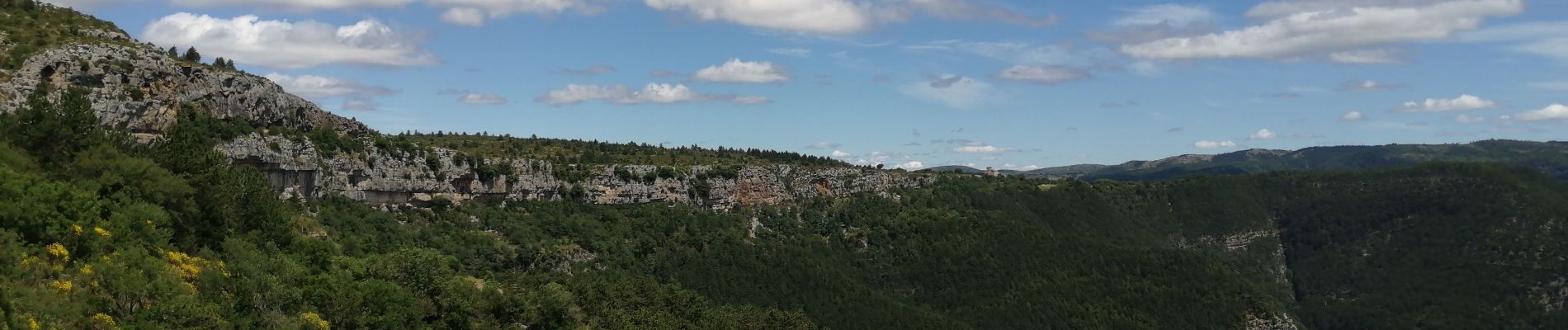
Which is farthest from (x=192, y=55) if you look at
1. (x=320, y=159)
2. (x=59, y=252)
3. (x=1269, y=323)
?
(x=1269, y=323)

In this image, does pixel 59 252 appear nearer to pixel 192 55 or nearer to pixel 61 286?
pixel 61 286

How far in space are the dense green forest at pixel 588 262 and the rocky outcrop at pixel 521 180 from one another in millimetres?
1996

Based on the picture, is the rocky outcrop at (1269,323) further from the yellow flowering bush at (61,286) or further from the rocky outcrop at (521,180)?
the yellow flowering bush at (61,286)

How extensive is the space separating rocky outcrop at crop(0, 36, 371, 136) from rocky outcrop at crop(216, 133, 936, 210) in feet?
11.0

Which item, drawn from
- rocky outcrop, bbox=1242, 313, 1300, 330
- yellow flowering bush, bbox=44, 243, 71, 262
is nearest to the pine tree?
yellow flowering bush, bbox=44, 243, 71, 262

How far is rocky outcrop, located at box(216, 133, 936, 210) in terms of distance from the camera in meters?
93.0

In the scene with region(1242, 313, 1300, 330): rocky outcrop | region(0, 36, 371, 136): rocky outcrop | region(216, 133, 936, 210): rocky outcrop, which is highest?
region(0, 36, 371, 136): rocky outcrop

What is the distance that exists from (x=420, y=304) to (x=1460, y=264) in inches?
7341

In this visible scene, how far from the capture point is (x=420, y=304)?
6362cm

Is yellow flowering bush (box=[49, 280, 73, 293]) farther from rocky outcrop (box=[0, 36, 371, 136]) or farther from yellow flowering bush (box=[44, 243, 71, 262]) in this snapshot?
rocky outcrop (box=[0, 36, 371, 136])

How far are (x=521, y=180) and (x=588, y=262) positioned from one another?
1286 centimetres

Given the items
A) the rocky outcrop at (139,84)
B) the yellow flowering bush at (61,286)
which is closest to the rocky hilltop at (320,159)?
the rocky outcrop at (139,84)

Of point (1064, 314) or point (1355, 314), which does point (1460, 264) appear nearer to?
point (1355, 314)

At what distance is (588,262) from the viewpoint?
4823 inches
